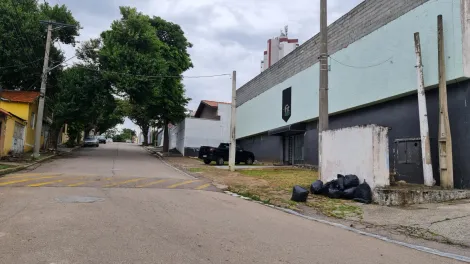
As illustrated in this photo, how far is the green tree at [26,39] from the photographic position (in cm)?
2748

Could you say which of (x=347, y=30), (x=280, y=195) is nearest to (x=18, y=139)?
(x=280, y=195)

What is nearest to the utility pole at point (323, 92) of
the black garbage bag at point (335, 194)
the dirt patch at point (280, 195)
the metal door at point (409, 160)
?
the dirt patch at point (280, 195)

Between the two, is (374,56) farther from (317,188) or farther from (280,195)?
(280,195)

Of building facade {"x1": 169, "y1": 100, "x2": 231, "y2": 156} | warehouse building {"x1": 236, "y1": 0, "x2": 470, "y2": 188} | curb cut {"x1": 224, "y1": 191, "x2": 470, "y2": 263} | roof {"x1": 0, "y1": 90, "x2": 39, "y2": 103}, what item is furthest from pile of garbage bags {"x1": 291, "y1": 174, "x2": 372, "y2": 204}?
building facade {"x1": 169, "y1": 100, "x2": 231, "y2": 156}

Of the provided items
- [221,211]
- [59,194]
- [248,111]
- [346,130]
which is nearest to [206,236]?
[221,211]

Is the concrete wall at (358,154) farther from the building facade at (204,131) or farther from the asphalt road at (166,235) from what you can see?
the building facade at (204,131)

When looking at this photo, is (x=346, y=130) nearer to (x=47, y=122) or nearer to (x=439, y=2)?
(x=439, y=2)

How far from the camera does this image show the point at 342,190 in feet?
39.4

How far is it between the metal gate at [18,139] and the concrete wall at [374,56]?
720 inches

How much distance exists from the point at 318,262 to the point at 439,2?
1265 centimetres

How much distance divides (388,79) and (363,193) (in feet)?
23.5

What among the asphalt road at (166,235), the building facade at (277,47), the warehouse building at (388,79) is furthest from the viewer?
the building facade at (277,47)

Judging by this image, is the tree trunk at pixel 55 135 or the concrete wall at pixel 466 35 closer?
the concrete wall at pixel 466 35

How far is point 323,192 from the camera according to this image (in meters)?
12.4
